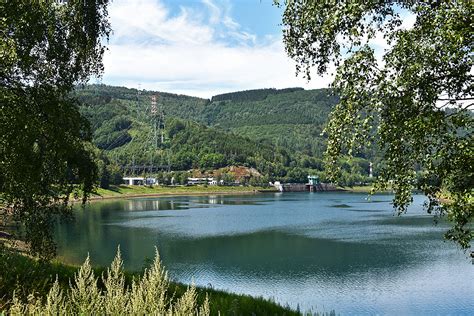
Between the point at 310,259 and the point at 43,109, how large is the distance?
44.0 metres

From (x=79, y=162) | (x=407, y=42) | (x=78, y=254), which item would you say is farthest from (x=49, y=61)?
(x=78, y=254)

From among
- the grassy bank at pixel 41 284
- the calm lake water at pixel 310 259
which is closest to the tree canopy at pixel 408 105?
the grassy bank at pixel 41 284

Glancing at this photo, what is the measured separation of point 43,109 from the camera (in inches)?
561

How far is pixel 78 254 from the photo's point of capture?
51.3m

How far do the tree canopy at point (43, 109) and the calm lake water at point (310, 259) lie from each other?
6.92 meters

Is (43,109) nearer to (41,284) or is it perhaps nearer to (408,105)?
(41,284)

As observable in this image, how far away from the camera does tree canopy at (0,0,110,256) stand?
1252cm

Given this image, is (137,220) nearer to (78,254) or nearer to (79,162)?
(78,254)

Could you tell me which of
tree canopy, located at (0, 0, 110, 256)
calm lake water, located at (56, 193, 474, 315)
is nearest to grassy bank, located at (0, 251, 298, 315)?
tree canopy, located at (0, 0, 110, 256)

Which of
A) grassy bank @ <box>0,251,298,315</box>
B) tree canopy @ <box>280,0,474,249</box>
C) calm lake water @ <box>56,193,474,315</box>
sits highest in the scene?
tree canopy @ <box>280,0,474,249</box>

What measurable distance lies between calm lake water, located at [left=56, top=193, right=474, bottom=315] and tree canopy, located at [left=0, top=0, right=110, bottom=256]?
692 centimetres

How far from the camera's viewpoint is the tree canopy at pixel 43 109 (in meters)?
12.5

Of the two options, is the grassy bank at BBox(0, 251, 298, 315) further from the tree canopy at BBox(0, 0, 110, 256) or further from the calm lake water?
the calm lake water

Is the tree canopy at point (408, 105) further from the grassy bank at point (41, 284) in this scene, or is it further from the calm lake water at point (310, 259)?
the calm lake water at point (310, 259)
